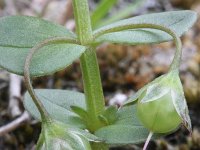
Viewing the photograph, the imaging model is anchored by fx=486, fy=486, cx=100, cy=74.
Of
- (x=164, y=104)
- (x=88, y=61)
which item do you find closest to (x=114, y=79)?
(x=88, y=61)

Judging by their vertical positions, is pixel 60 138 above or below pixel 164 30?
below

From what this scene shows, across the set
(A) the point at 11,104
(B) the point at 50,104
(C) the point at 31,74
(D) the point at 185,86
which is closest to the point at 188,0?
(D) the point at 185,86

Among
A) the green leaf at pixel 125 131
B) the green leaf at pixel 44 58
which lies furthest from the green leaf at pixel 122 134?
the green leaf at pixel 44 58

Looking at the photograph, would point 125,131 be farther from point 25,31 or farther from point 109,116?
point 25,31

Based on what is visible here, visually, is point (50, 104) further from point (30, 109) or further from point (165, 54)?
point (165, 54)

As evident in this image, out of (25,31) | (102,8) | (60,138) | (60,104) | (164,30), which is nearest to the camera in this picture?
(60,138)

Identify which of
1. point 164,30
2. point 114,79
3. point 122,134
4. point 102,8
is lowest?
point 122,134
